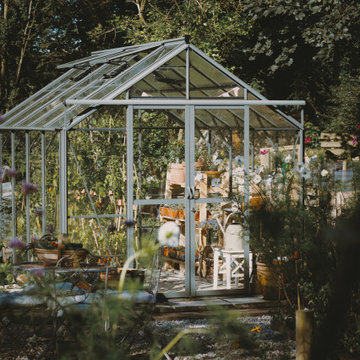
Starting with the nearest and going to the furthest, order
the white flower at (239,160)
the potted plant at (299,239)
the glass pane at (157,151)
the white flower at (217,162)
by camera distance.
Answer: the potted plant at (299,239), the white flower at (239,160), the white flower at (217,162), the glass pane at (157,151)

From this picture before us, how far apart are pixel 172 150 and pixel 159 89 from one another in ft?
2.13

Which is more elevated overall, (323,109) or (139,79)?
(323,109)

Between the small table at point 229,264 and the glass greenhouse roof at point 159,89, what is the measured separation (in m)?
1.35

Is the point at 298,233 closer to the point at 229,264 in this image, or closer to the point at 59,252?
the point at 59,252

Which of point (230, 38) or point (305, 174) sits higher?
point (230, 38)

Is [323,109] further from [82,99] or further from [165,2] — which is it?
[82,99]

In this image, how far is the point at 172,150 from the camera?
20.8 feet

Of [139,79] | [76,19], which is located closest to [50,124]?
[139,79]

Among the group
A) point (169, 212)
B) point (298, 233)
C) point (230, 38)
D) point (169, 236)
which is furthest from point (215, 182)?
point (230, 38)

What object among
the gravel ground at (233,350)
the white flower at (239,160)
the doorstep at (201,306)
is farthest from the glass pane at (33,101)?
the gravel ground at (233,350)

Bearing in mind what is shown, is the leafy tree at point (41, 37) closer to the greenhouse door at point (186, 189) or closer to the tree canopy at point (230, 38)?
the tree canopy at point (230, 38)

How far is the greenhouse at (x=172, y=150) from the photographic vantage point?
584 cm

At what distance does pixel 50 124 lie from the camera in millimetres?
5953

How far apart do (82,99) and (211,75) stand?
1383 mm
